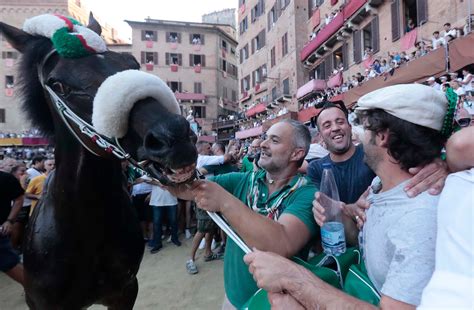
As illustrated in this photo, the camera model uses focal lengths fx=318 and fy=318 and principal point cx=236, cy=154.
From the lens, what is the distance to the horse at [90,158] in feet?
4.40

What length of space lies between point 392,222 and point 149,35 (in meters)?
46.4

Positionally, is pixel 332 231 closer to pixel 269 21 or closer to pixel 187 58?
pixel 269 21

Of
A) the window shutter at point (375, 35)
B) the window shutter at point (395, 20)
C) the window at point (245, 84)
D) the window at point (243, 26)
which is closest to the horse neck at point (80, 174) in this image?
the window shutter at point (395, 20)

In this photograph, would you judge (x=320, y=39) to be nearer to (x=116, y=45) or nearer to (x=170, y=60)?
(x=170, y=60)

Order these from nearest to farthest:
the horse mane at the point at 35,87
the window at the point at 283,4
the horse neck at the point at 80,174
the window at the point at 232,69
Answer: the horse neck at the point at 80,174, the horse mane at the point at 35,87, the window at the point at 283,4, the window at the point at 232,69

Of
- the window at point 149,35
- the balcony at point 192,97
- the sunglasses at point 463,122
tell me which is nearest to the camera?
the sunglasses at point 463,122

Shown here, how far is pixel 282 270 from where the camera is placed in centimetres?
119

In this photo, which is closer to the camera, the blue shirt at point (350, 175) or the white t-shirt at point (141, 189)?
the blue shirt at point (350, 175)

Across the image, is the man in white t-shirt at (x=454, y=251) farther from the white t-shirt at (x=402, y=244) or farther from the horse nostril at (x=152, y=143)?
the horse nostril at (x=152, y=143)

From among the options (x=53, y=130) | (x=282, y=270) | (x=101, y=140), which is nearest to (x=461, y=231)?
(x=282, y=270)

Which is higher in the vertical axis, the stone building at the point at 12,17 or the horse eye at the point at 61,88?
the stone building at the point at 12,17

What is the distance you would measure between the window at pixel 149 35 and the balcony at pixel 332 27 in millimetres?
26572

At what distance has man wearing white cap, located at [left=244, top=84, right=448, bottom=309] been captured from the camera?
1046 millimetres

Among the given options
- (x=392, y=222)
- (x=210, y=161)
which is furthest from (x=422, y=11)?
(x=392, y=222)
